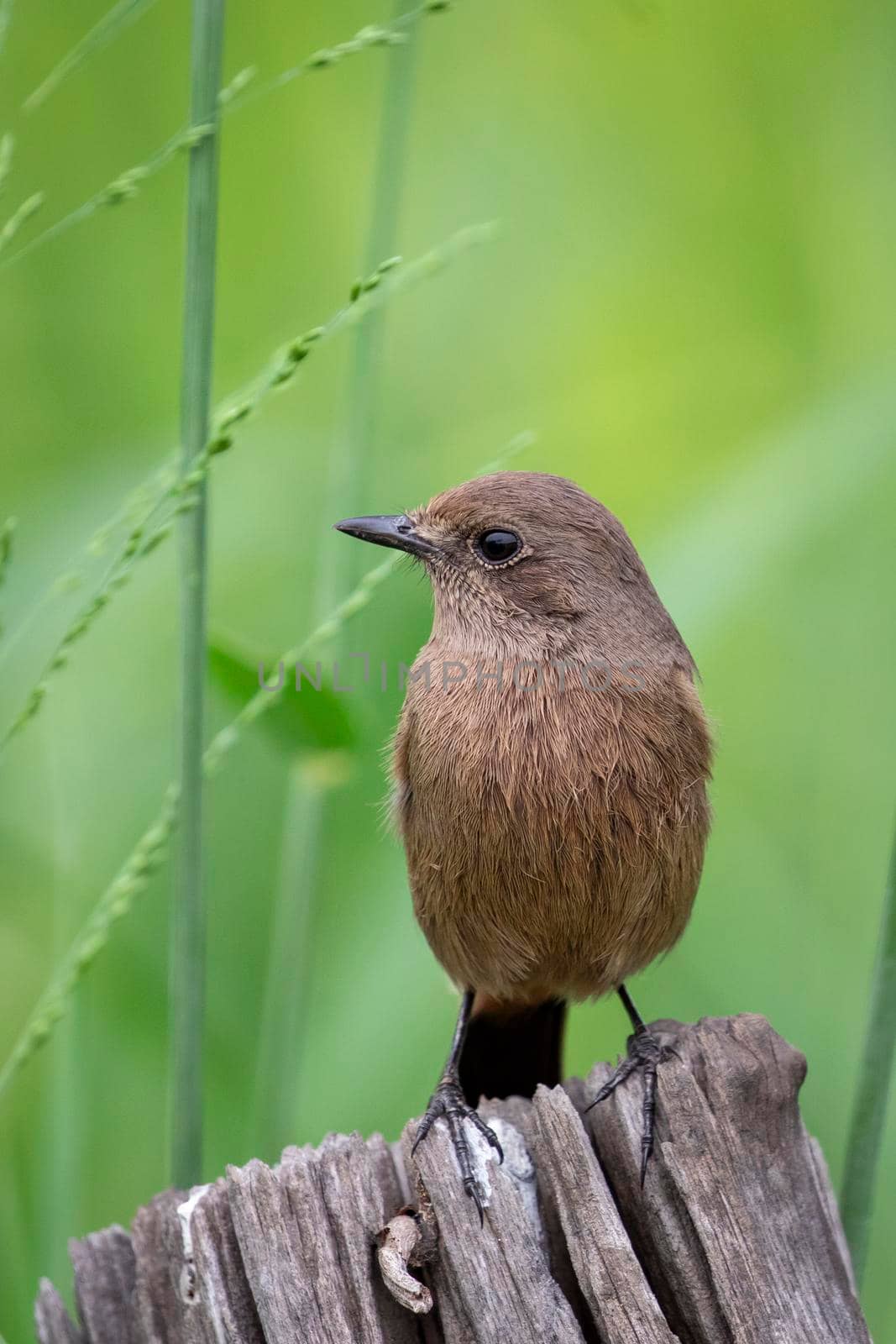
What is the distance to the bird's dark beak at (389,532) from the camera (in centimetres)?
311

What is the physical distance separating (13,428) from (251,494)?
0.90 meters

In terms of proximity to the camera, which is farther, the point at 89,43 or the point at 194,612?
the point at 194,612

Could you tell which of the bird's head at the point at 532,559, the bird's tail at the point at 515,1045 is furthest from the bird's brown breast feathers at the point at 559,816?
the bird's tail at the point at 515,1045

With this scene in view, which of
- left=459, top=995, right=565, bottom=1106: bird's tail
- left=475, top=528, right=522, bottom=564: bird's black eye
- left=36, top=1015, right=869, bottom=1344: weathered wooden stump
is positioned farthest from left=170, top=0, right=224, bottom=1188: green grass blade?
left=459, top=995, right=565, bottom=1106: bird's tail

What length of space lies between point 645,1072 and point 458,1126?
37 cm

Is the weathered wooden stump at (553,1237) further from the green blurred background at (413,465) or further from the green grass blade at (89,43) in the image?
the green grass blade at (89,43)

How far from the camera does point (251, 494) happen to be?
4.37 meters

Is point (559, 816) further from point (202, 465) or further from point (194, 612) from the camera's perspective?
point (202, 465)

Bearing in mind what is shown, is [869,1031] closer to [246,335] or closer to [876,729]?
[876,729]

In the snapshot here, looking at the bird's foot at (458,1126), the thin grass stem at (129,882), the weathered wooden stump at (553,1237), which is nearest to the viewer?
the thin grass stem at (129,882)

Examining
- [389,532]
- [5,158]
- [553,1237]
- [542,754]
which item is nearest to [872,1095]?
[553,1237]

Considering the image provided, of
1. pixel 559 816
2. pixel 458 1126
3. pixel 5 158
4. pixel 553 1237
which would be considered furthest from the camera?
pixel 559 816

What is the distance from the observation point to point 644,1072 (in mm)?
2703

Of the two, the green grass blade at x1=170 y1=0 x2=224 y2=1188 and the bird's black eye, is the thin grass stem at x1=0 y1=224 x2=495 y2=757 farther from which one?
the bird's black eye
